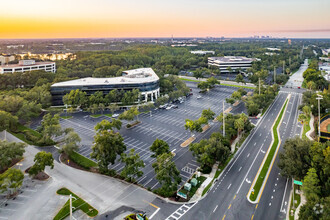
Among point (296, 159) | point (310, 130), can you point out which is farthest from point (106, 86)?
point (310, 130)

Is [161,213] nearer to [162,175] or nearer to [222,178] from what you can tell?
[162,175]

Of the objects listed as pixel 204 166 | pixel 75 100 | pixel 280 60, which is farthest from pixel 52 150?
pixel 280 60

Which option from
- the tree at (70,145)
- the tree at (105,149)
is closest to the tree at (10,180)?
the tree at (70,145)

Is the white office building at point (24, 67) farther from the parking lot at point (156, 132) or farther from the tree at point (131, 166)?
the tree at point (131, 166)

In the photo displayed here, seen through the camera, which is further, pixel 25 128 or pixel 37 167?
pixel 25 128

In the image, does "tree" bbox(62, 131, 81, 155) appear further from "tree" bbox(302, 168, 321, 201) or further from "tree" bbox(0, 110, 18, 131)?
"tree" bbox(302, 168, 321, 201)

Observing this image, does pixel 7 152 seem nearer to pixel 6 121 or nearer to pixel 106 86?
pixel 6 121

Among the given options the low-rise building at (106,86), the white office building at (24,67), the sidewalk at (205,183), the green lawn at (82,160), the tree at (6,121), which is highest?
the white office building at (24,67)
